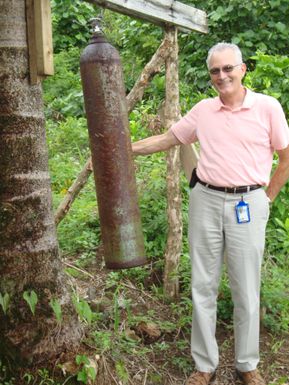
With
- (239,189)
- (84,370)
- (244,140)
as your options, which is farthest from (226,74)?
(84,370)

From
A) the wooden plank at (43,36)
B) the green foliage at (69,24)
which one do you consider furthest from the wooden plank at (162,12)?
the green foliage at (69,24)

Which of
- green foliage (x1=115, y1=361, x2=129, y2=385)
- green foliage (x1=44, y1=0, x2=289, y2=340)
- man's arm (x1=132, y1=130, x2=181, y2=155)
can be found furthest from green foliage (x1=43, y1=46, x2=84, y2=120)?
green foliage (x1=115, y1=361, x2=129, y2=385)

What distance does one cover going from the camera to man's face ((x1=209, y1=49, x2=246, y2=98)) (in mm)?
3371

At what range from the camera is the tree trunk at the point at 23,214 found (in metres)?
2.86

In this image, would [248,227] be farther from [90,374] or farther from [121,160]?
[90,374]

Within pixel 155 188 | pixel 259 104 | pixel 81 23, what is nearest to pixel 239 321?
pixel 259 104

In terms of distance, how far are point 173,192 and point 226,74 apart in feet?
4.63

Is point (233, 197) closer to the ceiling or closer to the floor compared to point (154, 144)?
closer to the floor

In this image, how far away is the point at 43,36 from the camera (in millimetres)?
2811

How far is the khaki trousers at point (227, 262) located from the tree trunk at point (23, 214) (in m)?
0.97

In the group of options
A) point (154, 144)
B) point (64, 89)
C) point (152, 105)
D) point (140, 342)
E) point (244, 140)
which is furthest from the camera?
point (64, 89)

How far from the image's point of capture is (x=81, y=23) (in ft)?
37.2

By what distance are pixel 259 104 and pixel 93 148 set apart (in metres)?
1.12

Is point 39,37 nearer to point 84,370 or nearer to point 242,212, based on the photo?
point 242,212
